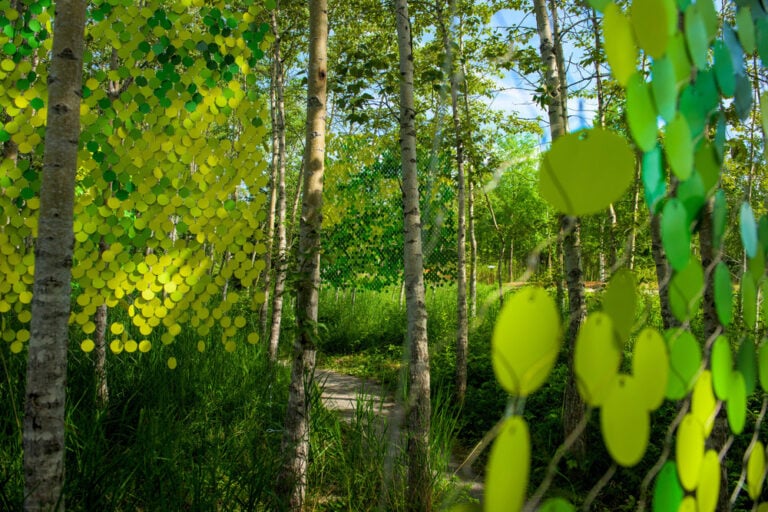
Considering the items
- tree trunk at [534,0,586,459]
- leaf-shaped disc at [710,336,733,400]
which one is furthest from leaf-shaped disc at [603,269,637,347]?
tree trunk at [534,0,586,459]

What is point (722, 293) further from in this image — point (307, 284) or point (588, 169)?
point (307, 284)

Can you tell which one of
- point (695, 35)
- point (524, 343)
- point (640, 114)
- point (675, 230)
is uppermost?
point (695, 35)

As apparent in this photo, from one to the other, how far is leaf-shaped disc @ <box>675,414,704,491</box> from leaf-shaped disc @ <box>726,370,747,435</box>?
0.11 metres

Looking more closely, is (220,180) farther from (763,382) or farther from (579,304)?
(763,382)

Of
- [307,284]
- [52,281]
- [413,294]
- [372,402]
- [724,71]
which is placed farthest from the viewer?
[413,294]

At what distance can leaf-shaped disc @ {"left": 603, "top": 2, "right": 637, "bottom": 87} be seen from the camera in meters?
0.49

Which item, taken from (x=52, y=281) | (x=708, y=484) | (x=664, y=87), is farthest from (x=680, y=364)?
(x=52, y=281)

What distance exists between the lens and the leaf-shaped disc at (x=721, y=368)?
0.59 meters

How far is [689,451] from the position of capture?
0.54 meters

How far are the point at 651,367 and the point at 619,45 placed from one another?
32cm

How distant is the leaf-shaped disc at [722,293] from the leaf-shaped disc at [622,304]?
0.23m

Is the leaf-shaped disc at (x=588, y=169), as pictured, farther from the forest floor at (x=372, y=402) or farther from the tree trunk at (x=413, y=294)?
Answer: the tree trunk at (x=413, y=294)

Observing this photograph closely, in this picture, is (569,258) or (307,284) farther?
(569,258)

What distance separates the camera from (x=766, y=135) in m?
0.77
